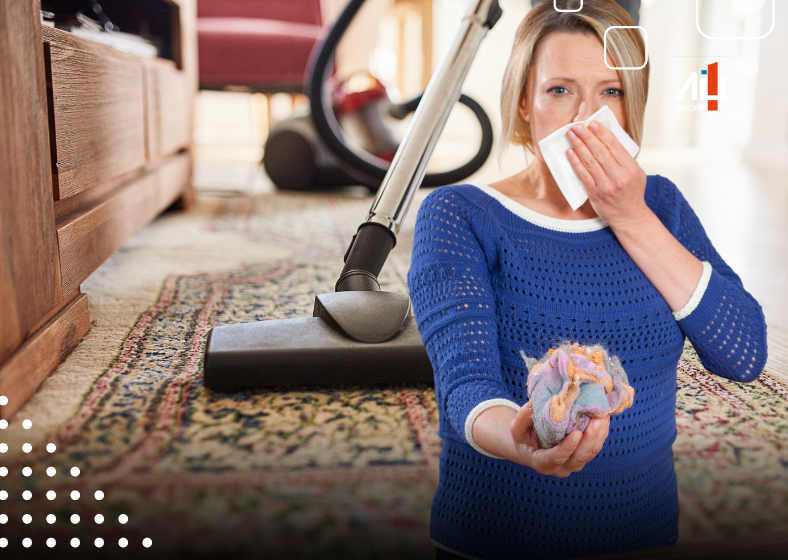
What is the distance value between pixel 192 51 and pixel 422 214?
6.44 feet

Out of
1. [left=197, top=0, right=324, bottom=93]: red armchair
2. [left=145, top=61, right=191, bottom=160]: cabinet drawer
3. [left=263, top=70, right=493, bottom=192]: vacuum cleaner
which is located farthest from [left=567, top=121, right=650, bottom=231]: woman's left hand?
[left=197, top=0, right=324, bottom=93]: red armchair

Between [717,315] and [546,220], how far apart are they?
0.17 meters

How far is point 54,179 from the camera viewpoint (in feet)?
2.81

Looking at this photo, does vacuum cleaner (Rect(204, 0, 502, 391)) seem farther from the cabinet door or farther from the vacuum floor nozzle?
the cabinet door

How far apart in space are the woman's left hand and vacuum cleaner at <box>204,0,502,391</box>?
1.00ft

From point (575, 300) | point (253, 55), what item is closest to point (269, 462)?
point (575, 300)

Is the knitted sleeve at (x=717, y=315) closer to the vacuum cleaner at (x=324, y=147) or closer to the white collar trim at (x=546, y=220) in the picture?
the white collar trim at (x=546, y=220)

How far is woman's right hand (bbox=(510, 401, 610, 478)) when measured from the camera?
1.27 feet

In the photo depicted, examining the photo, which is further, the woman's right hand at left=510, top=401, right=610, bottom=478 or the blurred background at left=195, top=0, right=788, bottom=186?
the blurred background at left=195, top=0, right=788, bottom=186

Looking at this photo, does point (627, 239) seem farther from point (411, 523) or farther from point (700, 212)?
point (700, 212)

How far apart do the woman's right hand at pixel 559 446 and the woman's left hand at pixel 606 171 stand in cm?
23

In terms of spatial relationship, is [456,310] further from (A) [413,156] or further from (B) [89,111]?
(B) [89,111]

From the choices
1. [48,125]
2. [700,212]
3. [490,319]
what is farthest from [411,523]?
[700,212]

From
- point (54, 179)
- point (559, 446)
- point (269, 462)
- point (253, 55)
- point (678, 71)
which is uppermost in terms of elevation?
point (253, 55)
